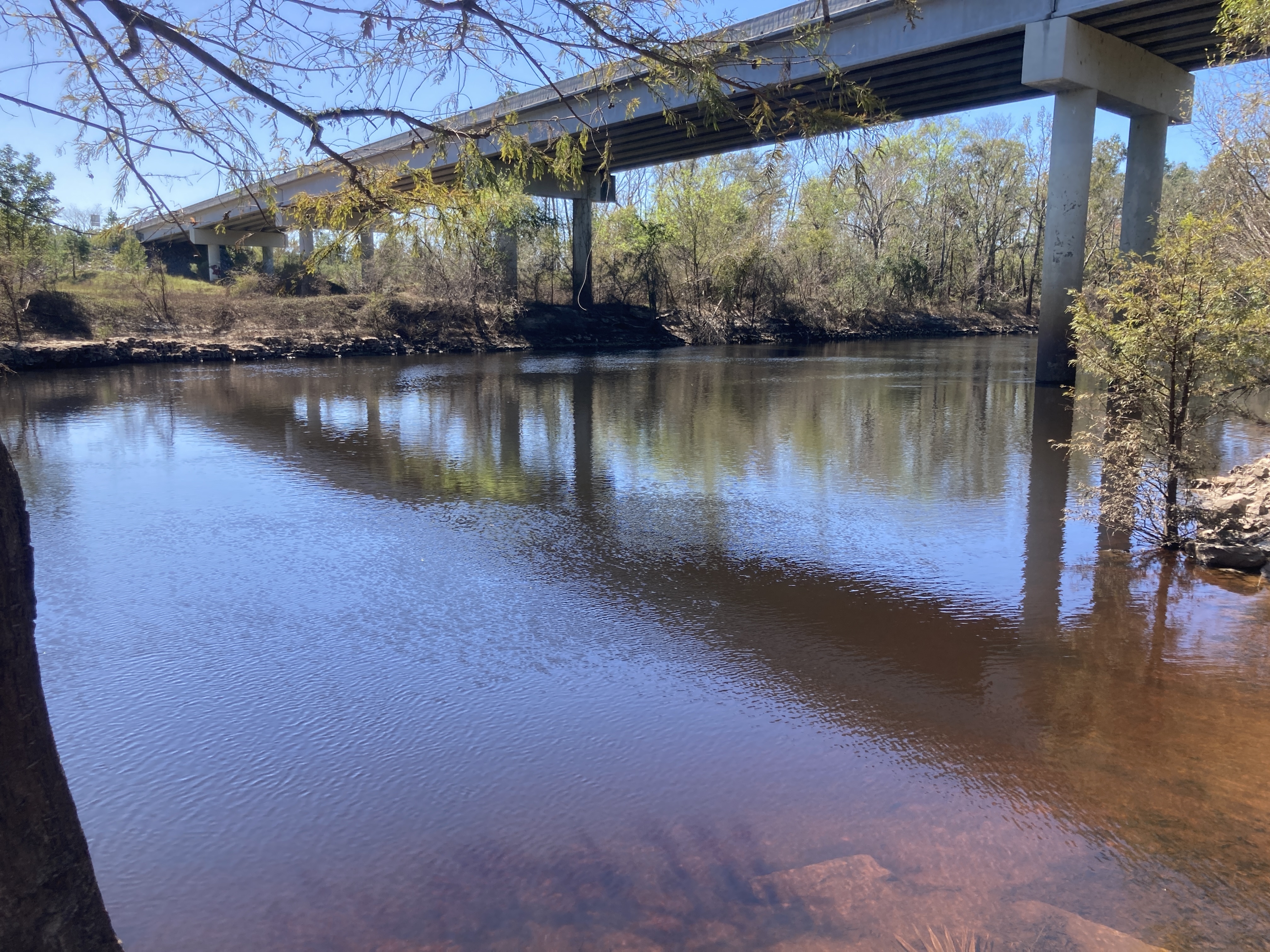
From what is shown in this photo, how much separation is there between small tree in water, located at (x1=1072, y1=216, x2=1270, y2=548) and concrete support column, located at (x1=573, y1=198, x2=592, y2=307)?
36137 mm

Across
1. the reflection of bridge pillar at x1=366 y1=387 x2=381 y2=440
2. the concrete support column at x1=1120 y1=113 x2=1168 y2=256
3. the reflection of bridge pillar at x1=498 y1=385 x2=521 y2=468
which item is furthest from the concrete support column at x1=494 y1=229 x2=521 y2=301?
the concrete support column at x1=1120 y1=113 x2=1168 y2=256

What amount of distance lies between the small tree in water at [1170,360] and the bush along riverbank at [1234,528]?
0.21m

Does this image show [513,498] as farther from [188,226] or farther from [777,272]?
[777,272]

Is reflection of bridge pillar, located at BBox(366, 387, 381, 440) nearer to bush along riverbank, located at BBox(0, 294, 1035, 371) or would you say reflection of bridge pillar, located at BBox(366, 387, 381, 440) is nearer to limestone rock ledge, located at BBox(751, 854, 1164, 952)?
bush along riverbank, located at BBox(0, 294, 1035, 371)

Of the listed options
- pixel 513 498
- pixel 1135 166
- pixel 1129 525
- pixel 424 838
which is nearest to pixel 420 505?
pixel 513 498

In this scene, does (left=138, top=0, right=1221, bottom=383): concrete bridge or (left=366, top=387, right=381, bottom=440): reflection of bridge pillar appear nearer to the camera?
(left=366, top=387, right=381, bottom=440): reflection of bridge pillar

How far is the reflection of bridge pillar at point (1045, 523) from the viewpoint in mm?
7305

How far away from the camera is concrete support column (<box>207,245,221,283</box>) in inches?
2047

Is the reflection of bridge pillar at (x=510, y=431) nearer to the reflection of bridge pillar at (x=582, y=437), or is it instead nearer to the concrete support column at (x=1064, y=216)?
Answer: the reflection of bridge pillar at (x=582, y=437)

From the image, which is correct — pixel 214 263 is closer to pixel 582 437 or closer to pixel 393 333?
pixel 393 333

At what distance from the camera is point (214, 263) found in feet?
191

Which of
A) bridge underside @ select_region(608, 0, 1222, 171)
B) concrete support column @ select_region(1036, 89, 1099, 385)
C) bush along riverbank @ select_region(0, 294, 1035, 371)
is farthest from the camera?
bush along riverbank @ select_region(0, 294, 1035, 371)

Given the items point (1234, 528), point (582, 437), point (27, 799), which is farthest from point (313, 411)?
point (27, 799)

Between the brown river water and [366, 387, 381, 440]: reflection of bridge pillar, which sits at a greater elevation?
[366, 387, 381, 440]: reflection of bridge pillar
